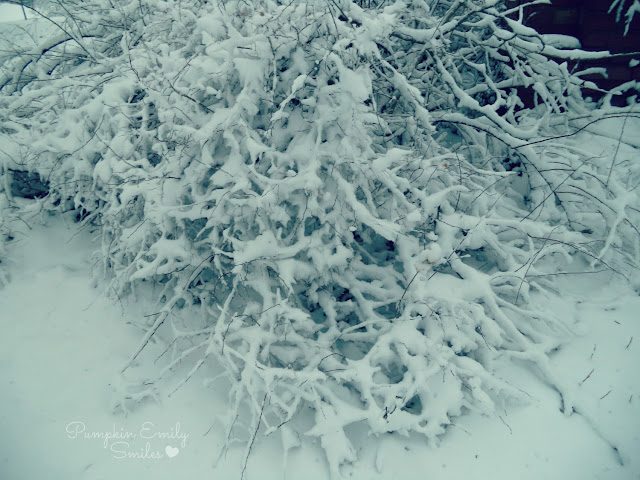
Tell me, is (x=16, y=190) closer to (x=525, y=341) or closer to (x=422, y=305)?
(x=422, y=305)

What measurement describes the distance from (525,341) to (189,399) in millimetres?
1983

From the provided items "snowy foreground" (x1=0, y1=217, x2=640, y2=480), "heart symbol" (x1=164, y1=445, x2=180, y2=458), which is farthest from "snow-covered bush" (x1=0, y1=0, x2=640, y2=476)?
"heart symbol" (x1=164, y1=445, x2=180, y2=458)

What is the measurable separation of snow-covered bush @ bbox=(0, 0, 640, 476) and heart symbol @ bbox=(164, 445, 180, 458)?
0.97ft

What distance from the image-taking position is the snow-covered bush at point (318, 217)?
2297 millimetres

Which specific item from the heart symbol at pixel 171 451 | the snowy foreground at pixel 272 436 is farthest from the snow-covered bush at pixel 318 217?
the heart symbol at pixel 171 451

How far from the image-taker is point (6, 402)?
233 centimetres

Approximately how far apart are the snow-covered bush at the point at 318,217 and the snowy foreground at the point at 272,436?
5.0 inches

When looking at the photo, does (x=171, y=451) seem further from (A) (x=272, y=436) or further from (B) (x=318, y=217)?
(B) (x=318, y=217)

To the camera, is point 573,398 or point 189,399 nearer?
point 573,398

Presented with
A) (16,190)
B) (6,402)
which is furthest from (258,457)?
(16,190)

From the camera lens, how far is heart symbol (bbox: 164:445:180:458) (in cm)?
216

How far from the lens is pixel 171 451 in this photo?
7.13 ft

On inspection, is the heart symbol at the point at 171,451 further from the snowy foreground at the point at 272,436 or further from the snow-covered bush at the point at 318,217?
the snow-covered bush at the point at 318,217

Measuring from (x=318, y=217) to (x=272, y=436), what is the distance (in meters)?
1.26
